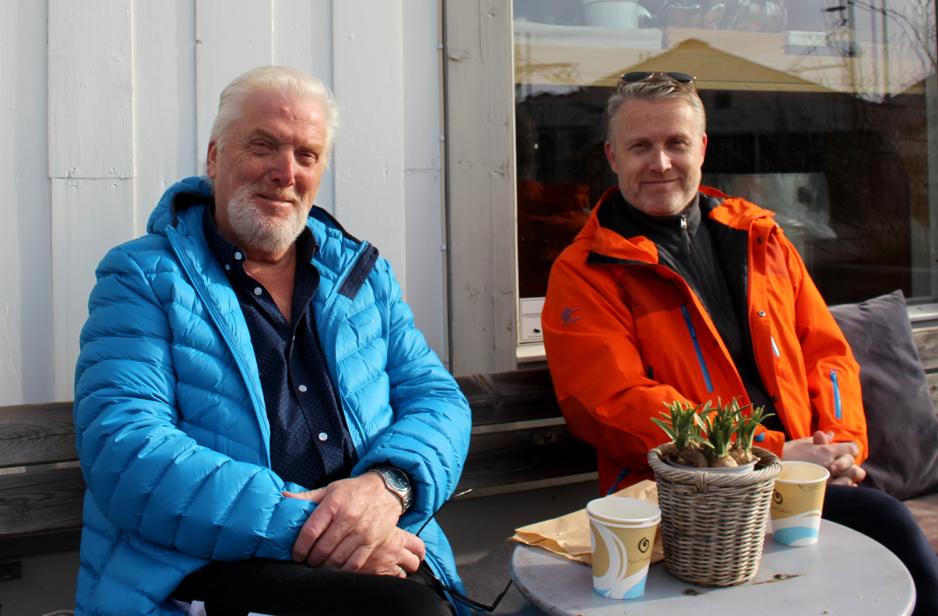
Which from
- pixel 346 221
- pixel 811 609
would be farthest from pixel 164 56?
pixel 811 609

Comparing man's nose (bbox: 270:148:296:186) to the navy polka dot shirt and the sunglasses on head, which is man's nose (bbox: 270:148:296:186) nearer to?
the navy polka dot shirt

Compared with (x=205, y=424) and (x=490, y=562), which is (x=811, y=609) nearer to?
(x=205, y=424)

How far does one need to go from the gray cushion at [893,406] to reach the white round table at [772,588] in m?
1.14

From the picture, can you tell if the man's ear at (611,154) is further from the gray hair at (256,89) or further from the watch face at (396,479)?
the watch face at (396,479)

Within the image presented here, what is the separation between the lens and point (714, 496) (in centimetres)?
151

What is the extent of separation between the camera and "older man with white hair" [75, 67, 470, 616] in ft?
5.77

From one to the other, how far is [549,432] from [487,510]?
34 cm

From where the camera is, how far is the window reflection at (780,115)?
3093 millimetres

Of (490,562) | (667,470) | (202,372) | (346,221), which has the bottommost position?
(490,562)

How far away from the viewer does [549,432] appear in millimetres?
2777

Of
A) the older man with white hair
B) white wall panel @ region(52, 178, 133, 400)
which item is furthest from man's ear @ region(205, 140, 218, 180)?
white wall panel @ region(52, 178, 133, 400)

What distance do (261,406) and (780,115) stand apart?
8.42 ft

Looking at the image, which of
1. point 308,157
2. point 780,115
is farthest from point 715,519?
point 780,115

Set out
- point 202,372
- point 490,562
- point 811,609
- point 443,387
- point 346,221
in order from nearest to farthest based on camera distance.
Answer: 1. point 811,609
2. point 202,372
3. point 443,387
4. point 346,221
5. point 490,562
